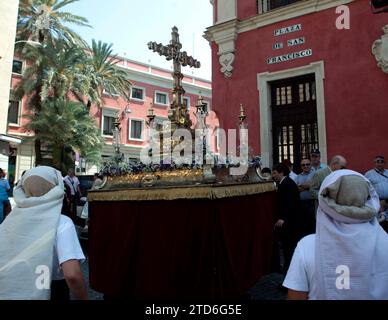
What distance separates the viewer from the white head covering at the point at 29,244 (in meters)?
1.86

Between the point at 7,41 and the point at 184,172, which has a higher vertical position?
the point at 7,41

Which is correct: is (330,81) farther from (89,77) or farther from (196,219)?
(89,77)

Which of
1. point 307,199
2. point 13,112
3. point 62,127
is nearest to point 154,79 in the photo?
point 13,112

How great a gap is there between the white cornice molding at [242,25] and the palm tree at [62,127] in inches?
459

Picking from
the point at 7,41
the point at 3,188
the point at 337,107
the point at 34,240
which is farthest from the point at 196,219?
the point at 7,41

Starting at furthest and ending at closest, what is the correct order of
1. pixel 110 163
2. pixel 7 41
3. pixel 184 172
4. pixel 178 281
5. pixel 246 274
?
pixel 7 41 < pixel 110 163 < pixel 184 172 < pixel 246 274 < pixel 178 281

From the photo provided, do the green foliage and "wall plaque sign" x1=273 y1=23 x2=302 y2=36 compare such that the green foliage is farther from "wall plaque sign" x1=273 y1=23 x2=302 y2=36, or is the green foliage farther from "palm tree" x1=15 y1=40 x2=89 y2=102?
"wall plaque sign" x1=273 y1=23 x2=302 y2=36

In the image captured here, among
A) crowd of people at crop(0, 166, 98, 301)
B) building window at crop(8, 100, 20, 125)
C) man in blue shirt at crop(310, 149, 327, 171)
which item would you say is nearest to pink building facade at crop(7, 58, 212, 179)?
building window at crop(8, 100, 20, 125)

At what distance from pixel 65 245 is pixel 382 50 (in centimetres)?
785

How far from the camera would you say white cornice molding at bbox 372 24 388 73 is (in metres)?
7.28

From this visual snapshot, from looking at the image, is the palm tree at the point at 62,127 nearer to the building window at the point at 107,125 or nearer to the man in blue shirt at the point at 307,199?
the building window at the point at 107,125

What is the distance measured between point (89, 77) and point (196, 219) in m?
18.8

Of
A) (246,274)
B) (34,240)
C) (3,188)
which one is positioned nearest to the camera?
(34,240)

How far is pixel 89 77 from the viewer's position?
2039cm
